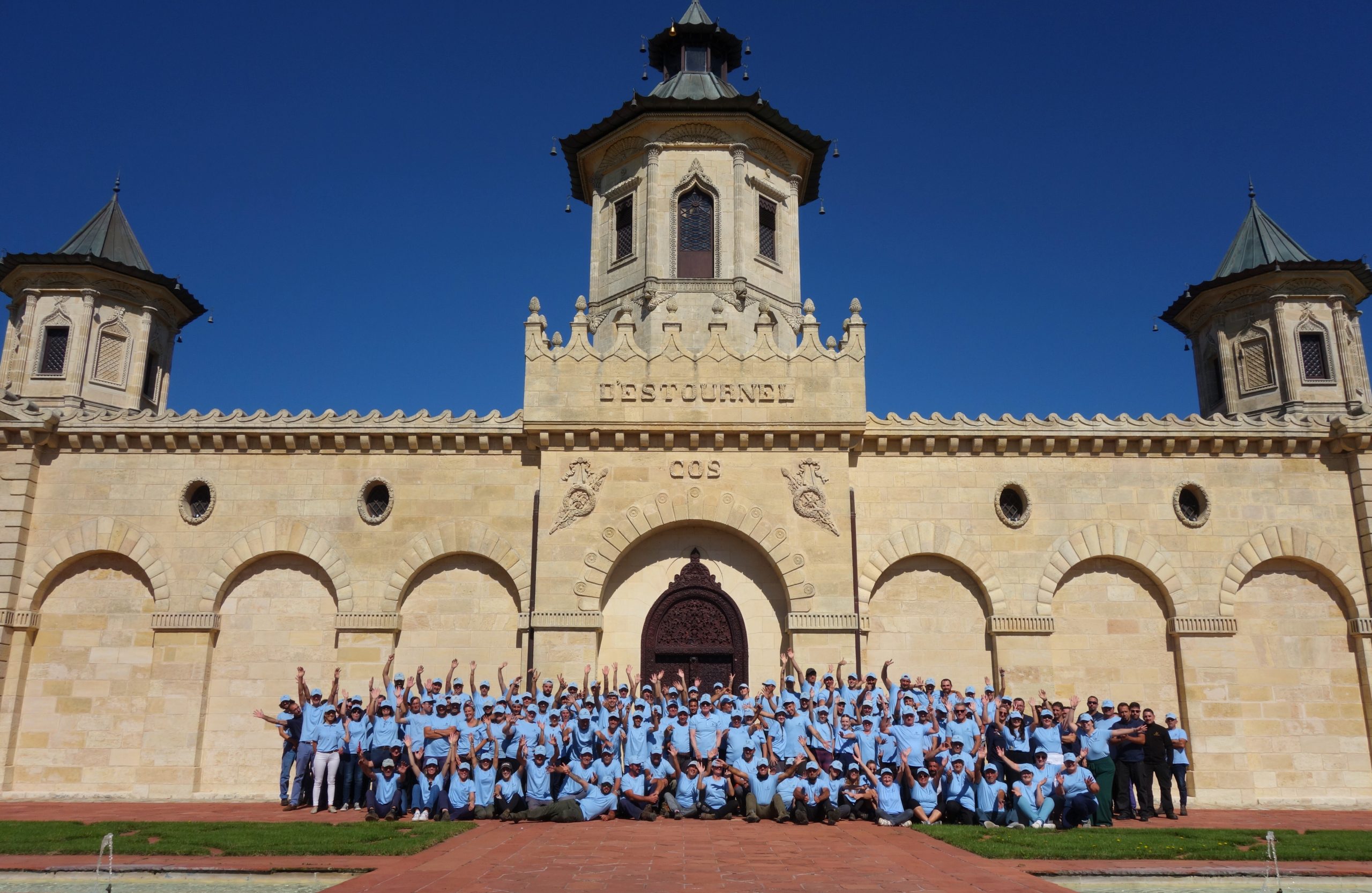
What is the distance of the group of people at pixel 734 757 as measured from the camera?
14.1 m

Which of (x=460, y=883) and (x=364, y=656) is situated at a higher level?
→ (x=364, y=656)

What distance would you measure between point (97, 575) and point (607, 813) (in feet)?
41.7

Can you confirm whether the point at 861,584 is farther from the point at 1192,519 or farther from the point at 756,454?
the point at 1192,519

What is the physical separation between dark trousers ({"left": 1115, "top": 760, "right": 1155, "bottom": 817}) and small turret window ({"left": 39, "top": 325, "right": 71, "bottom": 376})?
82.0 ft

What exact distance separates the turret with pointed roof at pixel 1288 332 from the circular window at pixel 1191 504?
19.2 ft

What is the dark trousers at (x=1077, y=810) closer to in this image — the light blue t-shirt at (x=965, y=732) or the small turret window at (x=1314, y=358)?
the light blue t-shirt at (x=965, y=732)

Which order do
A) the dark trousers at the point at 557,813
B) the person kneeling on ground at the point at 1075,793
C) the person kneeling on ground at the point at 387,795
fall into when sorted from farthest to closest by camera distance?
the person kneeling on ground at the point at 387,795 < the person kneeling on ground at the point at 1075,793 < the dark trousers at the point at 557,813

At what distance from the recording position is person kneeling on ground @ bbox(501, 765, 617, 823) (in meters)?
13.7

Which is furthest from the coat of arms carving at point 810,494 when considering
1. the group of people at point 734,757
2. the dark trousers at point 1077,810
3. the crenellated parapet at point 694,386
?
the dark trousers at point 1077,810

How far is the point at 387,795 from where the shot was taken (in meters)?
14.6

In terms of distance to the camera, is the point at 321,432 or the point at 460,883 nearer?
the point at 460,883

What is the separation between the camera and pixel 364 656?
760 inches

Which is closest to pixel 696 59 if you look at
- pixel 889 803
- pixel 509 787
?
pixel 509 787

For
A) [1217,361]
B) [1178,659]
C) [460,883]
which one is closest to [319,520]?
[460,883]
